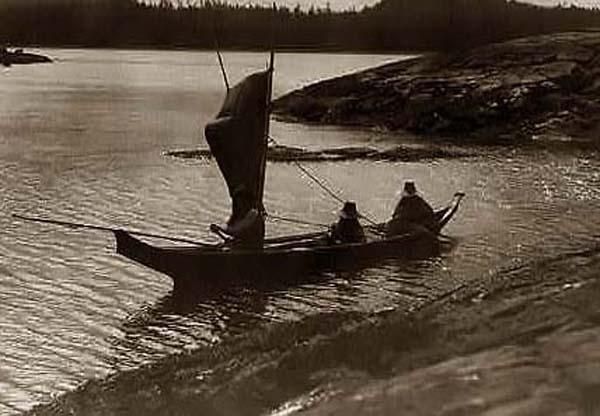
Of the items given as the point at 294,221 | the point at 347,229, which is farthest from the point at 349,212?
the point at 294,221

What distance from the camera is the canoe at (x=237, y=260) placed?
1812 cm

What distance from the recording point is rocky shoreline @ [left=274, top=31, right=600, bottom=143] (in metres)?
51.6

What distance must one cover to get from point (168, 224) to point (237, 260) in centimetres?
720

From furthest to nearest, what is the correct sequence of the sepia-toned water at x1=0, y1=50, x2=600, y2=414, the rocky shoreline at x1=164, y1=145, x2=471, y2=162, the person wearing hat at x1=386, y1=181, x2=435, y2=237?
the rocky shoreline at x1=164, y1=145, x2=471, y2=162 → the person wearing hat at x1=386, y1=181, x2=435, y2=237 → the sepia-toned water at x1=0, y1=50, x2=600, y2=414

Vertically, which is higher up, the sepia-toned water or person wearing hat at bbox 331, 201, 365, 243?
person wearing hat at bbox 331, 201, 365, 243

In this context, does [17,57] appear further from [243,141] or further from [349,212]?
[349,212]

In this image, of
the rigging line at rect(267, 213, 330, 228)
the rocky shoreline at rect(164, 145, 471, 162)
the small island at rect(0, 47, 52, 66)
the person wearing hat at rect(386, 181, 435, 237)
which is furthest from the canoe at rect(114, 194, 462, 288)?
the small island at rect(0, 47, 52, 66)

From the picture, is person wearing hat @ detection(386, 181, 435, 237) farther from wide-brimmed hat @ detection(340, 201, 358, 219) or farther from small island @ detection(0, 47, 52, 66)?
small island @ detection(0, 47, 52, 66)

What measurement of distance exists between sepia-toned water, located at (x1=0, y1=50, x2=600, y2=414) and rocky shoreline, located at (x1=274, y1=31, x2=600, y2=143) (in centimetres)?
342

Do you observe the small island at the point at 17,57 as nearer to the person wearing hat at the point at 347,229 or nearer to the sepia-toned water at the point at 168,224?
the sepia-toned water at the point at 168,224

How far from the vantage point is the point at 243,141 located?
20.0 m

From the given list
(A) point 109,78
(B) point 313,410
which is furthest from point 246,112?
(A) point 109,78

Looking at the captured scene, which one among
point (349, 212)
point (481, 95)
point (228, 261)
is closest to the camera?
point (228, 261)

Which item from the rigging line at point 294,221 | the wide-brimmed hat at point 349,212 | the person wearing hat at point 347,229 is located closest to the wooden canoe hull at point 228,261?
the person wearing hat at point 347,229
